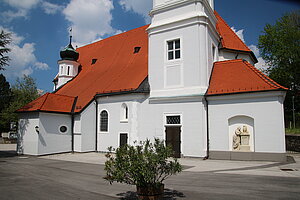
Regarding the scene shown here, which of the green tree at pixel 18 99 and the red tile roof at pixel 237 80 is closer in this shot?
the red tile roof at pixel 237 80

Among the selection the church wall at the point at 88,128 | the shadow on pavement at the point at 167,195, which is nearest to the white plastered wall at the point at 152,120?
the church wall at the point at 88,128

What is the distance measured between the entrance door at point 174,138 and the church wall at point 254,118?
7.26 feet

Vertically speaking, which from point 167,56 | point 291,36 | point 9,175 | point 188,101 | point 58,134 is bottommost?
point 9,175

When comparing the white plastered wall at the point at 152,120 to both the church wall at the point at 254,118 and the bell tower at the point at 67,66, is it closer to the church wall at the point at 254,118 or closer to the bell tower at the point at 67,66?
the church wall at the point at 254,118

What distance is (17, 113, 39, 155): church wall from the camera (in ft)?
61.4

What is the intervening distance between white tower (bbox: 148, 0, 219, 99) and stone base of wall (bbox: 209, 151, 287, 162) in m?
4.11

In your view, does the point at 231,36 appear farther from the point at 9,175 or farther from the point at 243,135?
the point at 9,175

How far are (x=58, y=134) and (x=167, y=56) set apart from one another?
10.9 m

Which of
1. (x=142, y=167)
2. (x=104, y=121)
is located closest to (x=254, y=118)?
(x=142, y=167)

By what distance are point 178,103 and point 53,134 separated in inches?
415

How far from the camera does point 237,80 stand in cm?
1578

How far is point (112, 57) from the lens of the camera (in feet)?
85.3

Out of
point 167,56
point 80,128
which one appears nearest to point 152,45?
point 167,56

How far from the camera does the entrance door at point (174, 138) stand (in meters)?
16.4
